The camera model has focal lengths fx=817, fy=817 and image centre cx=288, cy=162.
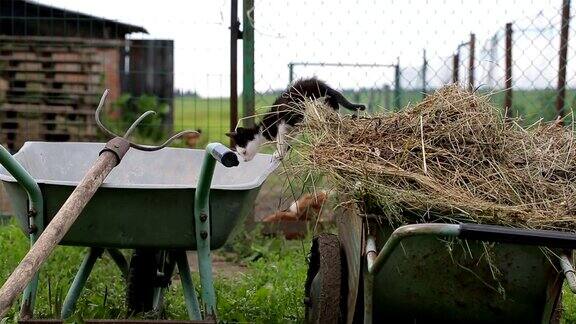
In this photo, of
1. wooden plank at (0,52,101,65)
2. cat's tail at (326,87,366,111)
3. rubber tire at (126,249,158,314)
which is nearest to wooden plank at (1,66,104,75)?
wooden plank at (0,52,101,65)

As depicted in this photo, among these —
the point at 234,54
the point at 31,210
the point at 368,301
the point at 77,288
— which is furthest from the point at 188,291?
the point at 234,54

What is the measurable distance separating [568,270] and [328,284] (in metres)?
0.86

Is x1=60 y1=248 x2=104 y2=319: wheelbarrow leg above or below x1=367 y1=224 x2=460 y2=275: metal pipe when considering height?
below

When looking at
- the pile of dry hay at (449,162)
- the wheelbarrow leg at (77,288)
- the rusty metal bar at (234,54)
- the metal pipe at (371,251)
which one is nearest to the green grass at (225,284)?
the wheelbarrow leg at (77,288)

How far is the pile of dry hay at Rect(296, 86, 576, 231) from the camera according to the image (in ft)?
8.00

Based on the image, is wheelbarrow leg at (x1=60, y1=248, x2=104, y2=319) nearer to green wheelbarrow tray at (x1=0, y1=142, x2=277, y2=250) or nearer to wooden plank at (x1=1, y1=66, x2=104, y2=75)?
green wheelbarrow tray at (x1=0, y1=142, x2=277, y2=250)

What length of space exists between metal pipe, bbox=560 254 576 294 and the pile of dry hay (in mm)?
125

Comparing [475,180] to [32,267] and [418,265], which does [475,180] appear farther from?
[32,267]

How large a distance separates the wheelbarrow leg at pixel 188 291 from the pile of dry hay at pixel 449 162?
0.67 meters

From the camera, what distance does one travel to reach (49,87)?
11602 millimetres

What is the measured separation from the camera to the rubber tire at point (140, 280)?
138 inches

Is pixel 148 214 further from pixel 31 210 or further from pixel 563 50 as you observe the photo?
pixel 563 50

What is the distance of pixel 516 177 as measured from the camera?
8.83ft

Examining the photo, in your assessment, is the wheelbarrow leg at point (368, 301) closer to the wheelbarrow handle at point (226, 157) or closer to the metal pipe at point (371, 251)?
the metal pipe at point (371, 251)
